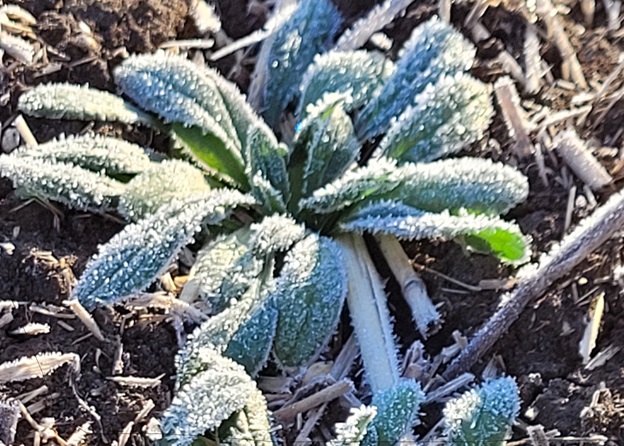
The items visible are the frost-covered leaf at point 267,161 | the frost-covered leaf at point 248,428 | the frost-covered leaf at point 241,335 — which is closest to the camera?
the frost-covered leaf at point 248,428

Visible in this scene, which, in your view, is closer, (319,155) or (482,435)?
(482,435)

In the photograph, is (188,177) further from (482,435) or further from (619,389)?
(619,389)

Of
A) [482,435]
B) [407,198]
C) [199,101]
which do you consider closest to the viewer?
[482,435]

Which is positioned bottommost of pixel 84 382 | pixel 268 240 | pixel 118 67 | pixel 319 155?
pixel 84 382

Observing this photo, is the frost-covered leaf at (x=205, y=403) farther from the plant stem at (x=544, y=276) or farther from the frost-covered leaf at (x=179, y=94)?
the frost-covered leaf at (x=179, y=94)

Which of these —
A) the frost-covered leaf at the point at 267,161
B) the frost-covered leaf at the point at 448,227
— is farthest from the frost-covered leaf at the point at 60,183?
the frost-covered leaf at the point at 448,227

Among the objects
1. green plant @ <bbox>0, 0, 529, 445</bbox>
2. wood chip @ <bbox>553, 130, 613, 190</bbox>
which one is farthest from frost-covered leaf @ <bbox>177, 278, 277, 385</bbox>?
wood chip @ <bbox>553, 130, 613, 190</bbox>

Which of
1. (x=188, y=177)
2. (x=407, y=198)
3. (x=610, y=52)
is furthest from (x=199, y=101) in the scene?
(x=610, y=52)

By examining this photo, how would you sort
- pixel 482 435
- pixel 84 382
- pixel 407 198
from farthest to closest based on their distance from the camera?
pixel 407 198 < pixel 84 382 < pixel 482 435
